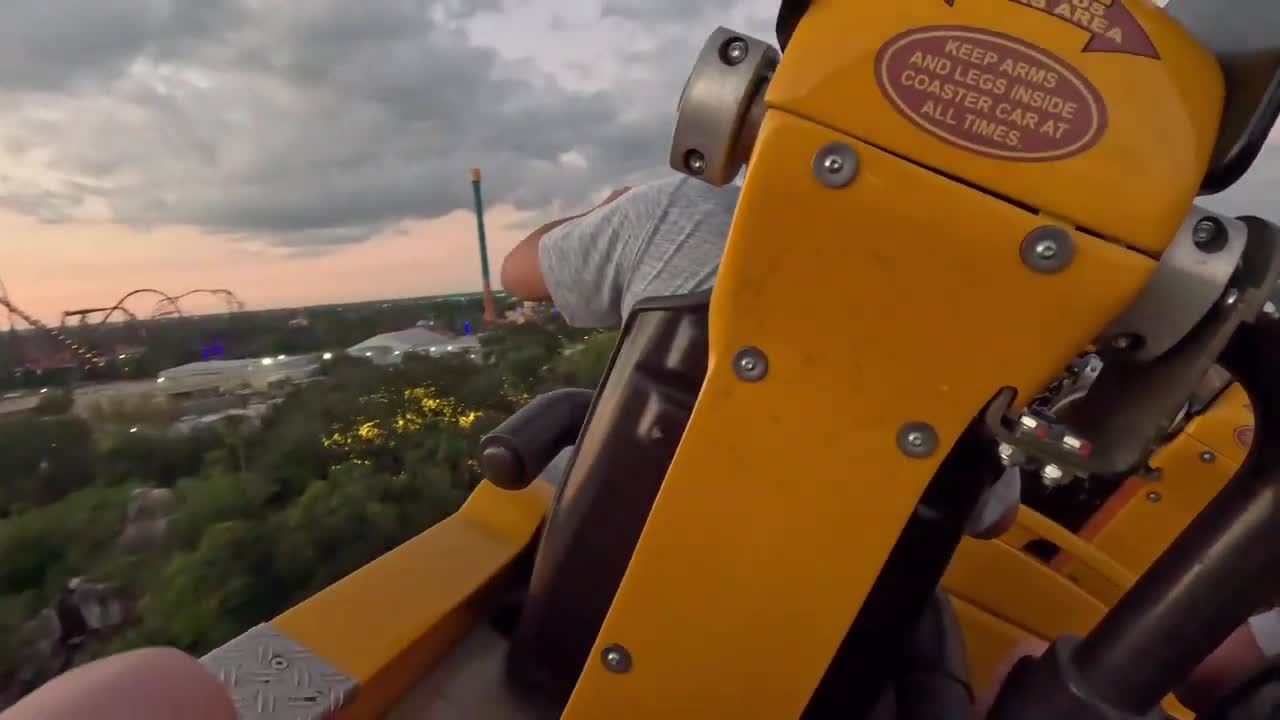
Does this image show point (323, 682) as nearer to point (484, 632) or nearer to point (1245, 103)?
point (484, 632)

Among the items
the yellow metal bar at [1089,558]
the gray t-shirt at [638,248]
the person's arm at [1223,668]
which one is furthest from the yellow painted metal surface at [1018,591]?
the gray t-shirt at [638,248]

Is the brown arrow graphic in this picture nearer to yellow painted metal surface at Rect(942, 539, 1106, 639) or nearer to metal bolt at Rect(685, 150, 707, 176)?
metal bolt at Rect(685, 150, 707, 176)

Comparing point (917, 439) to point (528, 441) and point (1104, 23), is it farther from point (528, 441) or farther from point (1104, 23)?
point (528, 441)

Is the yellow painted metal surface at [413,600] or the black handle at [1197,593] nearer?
the black handle at [1197,593]

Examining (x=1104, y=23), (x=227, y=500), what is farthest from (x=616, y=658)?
(x=227, y=500)

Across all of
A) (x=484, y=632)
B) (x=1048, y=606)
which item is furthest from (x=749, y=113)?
(x=1048, y=606)

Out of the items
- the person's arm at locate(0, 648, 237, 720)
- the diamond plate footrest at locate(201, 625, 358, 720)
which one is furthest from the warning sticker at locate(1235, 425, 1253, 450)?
the person's arm at locate(0, 648, 237, 720)

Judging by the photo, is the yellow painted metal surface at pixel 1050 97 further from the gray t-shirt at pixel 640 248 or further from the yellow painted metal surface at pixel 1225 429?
the yellow painted metal surface at pixel 1225 429
